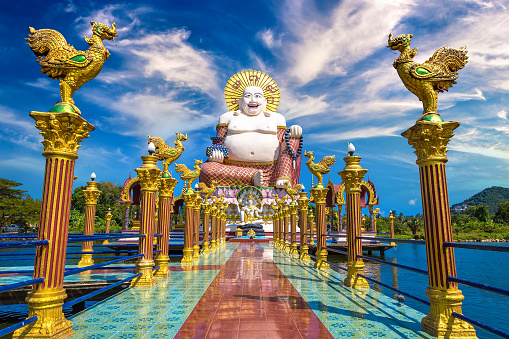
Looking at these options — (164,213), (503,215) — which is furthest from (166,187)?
(503,215)

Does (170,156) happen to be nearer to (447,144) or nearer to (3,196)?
(447,144)

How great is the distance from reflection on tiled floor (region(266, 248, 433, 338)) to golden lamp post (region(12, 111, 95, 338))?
3.09m

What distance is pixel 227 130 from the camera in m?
30.5

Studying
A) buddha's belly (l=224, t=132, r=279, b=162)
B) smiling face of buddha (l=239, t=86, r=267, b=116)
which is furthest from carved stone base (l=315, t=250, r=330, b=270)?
smiling face of buddha (l=239, t=86, r=267, b=116)

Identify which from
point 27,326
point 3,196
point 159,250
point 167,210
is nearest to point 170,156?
point 167,210

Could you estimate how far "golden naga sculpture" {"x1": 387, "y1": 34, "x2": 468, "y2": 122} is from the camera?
4199mm

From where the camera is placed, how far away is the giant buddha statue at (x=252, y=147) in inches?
1141

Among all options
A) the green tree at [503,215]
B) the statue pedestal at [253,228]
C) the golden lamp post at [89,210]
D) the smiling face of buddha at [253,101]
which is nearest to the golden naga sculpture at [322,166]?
the golden lamp post at [89,210]

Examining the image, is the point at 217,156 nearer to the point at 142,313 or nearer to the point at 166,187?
the point at 166,187

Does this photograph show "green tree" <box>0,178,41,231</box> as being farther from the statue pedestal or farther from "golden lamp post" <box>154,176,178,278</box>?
"golden lamp post" <box>154,176,178,278</box>

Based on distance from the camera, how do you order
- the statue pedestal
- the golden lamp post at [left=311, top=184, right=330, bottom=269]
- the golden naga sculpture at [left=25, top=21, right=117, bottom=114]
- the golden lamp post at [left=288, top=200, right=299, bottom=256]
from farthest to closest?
1. the statue pedestal
2. the golden lamp post at [left=288, top=200, right=299, bottom=256]
3. the golden lamp post at [left=311, top=184, right=330, bottom=269]
4. the golden naga sculpture at [left=25, top=21, right=117, bottom=114]

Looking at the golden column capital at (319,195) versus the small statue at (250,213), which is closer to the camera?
the golden column capital at (319,195)

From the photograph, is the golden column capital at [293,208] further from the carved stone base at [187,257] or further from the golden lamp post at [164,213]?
the golden lamp post at [164,213]

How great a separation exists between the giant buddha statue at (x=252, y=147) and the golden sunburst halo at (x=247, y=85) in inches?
39.8
